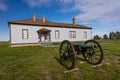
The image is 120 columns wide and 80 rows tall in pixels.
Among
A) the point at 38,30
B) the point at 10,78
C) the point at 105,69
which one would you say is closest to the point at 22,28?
the point at 38,30

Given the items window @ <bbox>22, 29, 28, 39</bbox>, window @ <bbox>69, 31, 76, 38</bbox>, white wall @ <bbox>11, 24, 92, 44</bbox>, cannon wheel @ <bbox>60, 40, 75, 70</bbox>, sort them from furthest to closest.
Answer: window @ <bbox>69, 31, 76, 38</bbox>
window @ <bbox>22, 29, 28, 39</bbox>
white wall @ <bbox>11, 24, 92, 44</bbox>
cannon wheel @ <bbox>60, 40, 75, 70</bbox>

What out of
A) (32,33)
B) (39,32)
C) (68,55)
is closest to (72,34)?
(39,32)

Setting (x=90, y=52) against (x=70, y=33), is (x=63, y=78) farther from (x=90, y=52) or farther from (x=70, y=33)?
(x=70, y=33)

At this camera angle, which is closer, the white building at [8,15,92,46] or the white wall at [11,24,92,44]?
the white wall at [11,24,92,44]

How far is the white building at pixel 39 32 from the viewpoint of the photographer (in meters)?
18.2

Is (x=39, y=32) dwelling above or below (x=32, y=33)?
above

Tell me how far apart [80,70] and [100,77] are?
1027 mm

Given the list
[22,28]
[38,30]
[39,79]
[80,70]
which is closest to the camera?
[39,79]

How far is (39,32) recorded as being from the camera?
20.5m

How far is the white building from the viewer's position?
18.2 meters

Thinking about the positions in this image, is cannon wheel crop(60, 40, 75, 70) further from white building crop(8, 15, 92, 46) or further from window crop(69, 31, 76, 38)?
window crop(69, 31, 76, 38)

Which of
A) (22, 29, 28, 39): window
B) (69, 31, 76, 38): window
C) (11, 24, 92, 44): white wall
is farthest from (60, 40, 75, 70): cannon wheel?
(69, 31, 76, 38): window

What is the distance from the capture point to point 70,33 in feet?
80.2

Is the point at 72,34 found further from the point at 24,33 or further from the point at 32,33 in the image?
the point at 24,33
